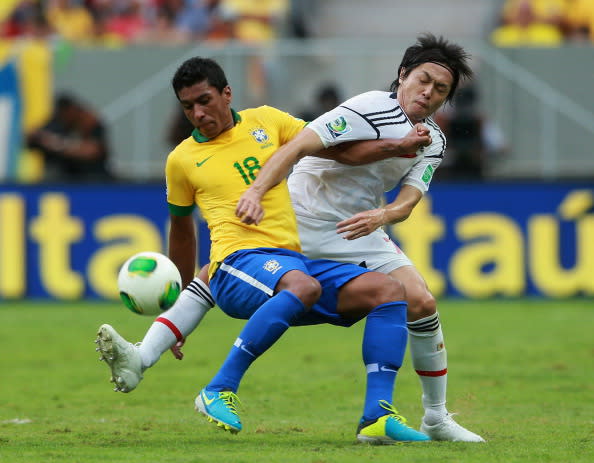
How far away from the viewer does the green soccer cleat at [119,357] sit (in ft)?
21.0

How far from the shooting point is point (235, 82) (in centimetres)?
1530

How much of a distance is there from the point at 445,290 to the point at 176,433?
8690 millimetres

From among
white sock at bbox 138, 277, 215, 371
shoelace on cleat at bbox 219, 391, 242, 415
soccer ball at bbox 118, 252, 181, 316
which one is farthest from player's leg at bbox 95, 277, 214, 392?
shoelace on cleat at bbox 219, 391, 242, 415

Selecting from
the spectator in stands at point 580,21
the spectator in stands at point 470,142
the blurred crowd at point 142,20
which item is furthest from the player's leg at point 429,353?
the blurred crowd at point 142,20

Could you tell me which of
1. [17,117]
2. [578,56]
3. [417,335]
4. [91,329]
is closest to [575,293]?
[578,56]

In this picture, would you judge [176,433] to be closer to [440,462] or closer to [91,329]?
[440,462]

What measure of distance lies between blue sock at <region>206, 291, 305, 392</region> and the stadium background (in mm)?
9014

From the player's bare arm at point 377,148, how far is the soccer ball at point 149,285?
1022 millimetres

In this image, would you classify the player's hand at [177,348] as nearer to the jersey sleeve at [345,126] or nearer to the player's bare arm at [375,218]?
the player's bare arm at [375,218]

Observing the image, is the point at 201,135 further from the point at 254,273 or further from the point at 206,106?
the point at 254,273

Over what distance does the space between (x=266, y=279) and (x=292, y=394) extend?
8.94ft

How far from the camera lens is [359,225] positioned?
6.22 meters

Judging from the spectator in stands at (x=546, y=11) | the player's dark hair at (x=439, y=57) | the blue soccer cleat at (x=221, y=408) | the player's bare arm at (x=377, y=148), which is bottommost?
the blue soccer cleat at (x=221, y=408)

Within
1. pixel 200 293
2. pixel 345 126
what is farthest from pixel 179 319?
pixel 345 126
